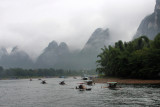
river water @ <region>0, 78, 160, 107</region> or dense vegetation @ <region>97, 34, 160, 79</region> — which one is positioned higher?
dense vegetation @ <region>97, 34, 160, 79</region>

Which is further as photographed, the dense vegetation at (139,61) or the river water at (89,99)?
the dense vegetation at (139,61)

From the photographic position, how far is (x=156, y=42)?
284 ft

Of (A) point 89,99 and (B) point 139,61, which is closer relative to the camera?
(A) point 89,99

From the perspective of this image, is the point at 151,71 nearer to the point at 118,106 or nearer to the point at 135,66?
the point at 135,66

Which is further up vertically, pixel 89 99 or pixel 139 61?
pixel 139 61

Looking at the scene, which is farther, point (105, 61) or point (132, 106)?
point (105, 61)

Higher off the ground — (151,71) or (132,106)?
(151,71)

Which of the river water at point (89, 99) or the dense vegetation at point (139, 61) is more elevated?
the dense vegetation at point (139, 61)

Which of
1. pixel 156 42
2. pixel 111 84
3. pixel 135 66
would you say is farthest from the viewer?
pixel 135 66

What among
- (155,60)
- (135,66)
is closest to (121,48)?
(135,66)

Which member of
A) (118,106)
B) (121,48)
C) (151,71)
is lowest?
(118,106)

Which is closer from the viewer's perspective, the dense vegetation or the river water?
the river water

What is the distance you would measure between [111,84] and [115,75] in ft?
169

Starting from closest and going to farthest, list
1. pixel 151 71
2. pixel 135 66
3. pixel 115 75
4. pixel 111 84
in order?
pixel 111 84 → pixel 151 71 → pixel 135 66 → pixel 115 75
